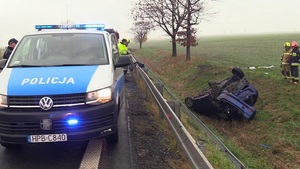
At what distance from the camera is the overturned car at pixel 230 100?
368 inches

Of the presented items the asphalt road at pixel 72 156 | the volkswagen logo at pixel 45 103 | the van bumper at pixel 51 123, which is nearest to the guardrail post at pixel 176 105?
the asphalt road at pixel 72 156

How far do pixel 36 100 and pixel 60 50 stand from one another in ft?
5.25

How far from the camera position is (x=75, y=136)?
4.42m

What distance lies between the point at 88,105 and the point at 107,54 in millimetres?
1422

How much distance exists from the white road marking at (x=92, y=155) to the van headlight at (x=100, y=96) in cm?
93

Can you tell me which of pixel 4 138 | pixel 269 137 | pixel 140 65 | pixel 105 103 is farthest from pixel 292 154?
pixel 140 65

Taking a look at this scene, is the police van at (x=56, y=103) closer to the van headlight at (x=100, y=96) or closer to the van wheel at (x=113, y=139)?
the van headlight at (x=100, y=96)

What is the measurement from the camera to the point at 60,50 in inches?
223

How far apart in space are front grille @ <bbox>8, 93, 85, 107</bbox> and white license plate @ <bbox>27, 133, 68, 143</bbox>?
45cm

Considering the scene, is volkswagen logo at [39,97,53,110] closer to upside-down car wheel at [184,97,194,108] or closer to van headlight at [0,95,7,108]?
van headlight at [0,95,7,108]

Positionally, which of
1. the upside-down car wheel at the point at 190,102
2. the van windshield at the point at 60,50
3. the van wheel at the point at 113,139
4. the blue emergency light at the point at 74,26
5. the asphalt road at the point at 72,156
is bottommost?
the upside-down car wheel at the point at 190,102

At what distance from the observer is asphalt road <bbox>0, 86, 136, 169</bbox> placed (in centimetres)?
461

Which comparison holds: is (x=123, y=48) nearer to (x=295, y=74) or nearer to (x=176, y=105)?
(x=295, y=74)

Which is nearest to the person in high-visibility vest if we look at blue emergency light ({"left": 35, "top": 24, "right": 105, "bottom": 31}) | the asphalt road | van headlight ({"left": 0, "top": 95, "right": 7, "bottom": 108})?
blue emergency light ({"left": 35, "top": 24, "right": 105, "bottom": 31})
